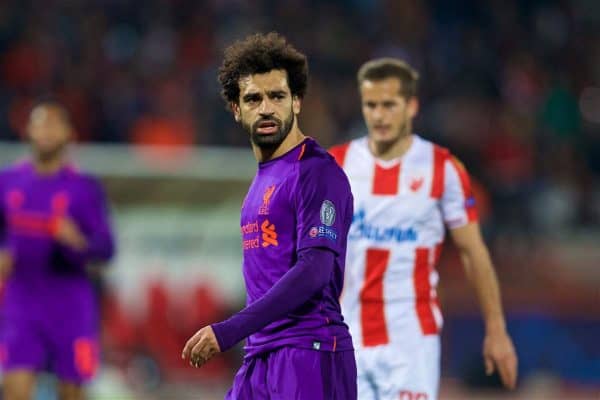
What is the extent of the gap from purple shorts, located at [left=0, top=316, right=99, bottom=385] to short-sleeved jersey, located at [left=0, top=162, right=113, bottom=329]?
0.07m

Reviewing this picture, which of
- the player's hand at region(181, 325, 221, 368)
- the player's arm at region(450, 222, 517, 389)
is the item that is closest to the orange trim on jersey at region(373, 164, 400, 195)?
the player's arm at region(450, 222, 517, 389)

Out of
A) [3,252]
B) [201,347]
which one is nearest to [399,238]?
[201,347]

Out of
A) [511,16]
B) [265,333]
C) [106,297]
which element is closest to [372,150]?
[265,333]

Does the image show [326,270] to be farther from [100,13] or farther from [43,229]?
[100,13]

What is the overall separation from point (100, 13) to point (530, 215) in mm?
6708

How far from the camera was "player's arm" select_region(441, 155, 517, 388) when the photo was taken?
6094 millimetres

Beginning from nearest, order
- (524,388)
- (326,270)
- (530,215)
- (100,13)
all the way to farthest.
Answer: (326,270) < (524,388) < (530,215) < (100,13)

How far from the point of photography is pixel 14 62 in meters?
16.1

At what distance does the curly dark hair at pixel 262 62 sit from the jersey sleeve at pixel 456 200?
5.97ft

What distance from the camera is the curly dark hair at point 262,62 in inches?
180

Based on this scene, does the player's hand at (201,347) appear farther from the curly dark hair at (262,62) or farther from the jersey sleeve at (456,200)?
the jersey sleeve at (456,200)

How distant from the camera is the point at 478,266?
618 cm

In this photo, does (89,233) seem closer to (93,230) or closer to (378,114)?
(93,230)

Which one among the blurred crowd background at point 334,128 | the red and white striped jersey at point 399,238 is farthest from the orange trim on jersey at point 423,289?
the blurred crowd background at point 334,128
